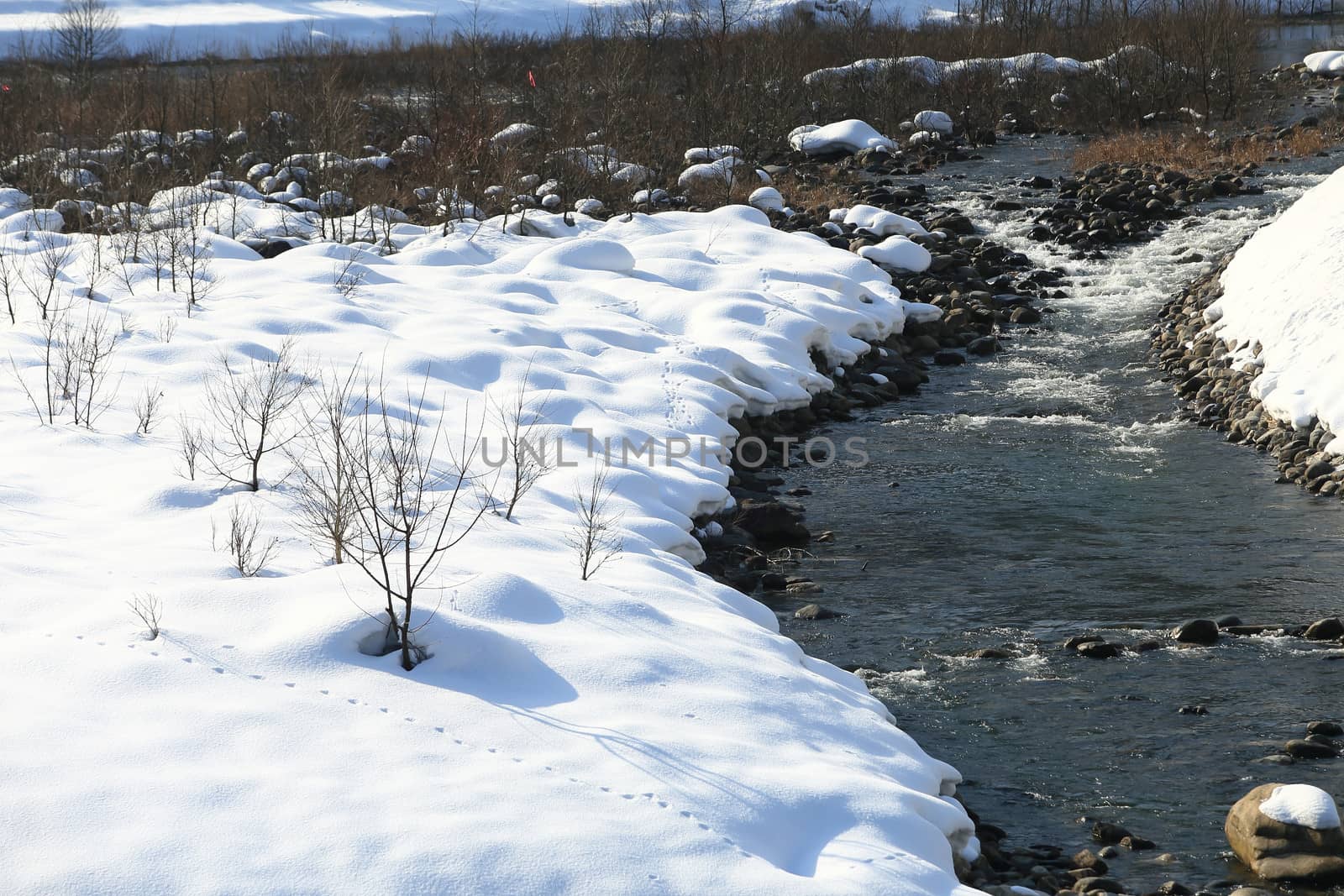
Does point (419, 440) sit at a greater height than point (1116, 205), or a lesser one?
lesser

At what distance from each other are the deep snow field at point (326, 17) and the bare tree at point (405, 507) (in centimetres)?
4011

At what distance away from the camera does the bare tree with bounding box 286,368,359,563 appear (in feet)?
20.9

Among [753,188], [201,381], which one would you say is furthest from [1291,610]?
[753,188]

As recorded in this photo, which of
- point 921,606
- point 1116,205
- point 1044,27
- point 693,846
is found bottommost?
point 921,606

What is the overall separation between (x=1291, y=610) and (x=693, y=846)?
5.33 metres

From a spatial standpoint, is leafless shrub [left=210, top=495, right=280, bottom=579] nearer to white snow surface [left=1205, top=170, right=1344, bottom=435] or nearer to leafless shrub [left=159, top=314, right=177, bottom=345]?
leafless shrub [left=159, top=314, right=177, bottom=345]

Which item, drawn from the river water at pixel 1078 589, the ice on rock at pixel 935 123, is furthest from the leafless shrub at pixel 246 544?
the ice on rock at pixel 935 123

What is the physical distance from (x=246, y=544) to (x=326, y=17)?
175 feet

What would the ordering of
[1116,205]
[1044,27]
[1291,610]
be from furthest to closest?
1. [1044,27]
2. [1116,205]
3. [1291,610]

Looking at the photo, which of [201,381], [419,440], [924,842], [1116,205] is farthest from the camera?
[1116,205]

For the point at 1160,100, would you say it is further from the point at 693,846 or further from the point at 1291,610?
the point at 693,846

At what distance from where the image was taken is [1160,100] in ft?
88.7

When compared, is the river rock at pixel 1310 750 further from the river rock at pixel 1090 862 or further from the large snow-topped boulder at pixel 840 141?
the large snow-topped boulder at pixel 840 141

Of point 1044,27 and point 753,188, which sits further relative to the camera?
point 1044,27
